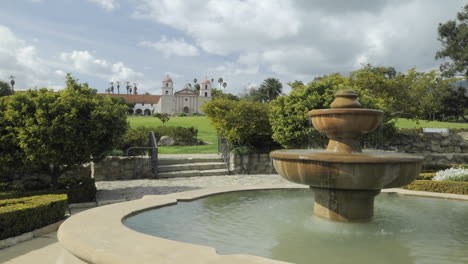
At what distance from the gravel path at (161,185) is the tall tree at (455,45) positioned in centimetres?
2669

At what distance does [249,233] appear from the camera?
4.81 metres

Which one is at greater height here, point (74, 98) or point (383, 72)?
point (383, 72)

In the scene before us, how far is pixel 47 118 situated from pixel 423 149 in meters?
19.8

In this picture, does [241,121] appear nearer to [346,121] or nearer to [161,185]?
[161,185]

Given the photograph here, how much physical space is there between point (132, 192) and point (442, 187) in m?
8.90

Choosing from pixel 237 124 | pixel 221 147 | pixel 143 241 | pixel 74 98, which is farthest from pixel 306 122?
pixel 143 241

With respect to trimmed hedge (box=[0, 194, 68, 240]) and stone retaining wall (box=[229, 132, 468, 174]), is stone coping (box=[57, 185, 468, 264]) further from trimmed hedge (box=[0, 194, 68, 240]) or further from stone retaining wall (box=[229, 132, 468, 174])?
stone retaining wall (box=[229, 132, 468, 174])

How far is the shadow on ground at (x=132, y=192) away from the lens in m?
9.99

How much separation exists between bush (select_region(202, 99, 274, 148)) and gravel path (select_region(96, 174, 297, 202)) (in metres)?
2.12

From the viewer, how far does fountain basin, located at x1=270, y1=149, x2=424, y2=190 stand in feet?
14.9

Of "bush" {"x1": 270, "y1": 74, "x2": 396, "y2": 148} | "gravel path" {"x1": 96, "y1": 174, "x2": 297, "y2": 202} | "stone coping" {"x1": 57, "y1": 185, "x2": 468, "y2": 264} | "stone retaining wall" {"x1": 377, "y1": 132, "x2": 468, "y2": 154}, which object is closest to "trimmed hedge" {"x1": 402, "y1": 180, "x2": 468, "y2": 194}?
"gravel path" {"x1": 96, "y1": 174, "x2": 297, "y2": 202}

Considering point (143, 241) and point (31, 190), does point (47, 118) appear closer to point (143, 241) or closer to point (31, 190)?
point (31, 190)

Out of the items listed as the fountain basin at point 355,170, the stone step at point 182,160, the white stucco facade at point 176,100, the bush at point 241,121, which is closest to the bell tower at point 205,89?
the white stucco facade at point 176,100

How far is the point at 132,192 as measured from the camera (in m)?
10.9
